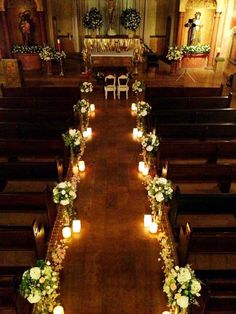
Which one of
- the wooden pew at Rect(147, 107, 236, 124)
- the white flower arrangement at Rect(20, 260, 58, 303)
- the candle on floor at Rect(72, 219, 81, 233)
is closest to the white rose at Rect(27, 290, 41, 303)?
the white flower arrangement at Rect(20, 260, 58, 303)

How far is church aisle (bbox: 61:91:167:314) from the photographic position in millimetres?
Answer: 4086

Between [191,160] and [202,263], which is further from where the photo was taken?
[191,160]

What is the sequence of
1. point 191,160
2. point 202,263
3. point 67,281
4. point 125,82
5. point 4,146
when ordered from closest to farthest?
point 67,281
point 202,263
point 4,146
point 191,160
point 125,82

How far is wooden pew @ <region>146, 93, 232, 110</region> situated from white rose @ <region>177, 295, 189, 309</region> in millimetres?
6165

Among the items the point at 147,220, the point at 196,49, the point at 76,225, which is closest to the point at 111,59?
the point at 196,49

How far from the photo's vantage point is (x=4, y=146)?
21.2 ft

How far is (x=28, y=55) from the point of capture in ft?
48.5

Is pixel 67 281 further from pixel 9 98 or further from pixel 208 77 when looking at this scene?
pixel 208 77

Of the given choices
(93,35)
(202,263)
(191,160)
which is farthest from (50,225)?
(93,35)

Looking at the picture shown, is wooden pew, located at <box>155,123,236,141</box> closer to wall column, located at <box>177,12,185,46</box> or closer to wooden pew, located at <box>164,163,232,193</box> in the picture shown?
wooden pew, located at <box>164,163,232,193</box>

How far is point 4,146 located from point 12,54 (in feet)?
32.6

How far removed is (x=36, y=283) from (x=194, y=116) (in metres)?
5.94

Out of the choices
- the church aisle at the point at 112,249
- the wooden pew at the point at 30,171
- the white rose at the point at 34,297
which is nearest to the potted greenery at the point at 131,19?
the church aisle at the point at 112,249

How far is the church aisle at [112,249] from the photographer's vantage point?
13.4 ft
